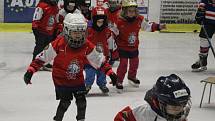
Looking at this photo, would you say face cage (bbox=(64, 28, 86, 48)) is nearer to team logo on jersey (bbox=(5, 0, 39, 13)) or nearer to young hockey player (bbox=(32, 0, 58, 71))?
young hockey player (bbox=(32, 0, 58, 71))

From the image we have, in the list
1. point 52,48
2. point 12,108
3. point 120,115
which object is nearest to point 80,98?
point 52,48

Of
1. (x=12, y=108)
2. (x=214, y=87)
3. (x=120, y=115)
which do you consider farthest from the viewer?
(x=214, y=87)

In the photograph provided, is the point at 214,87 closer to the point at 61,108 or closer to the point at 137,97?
the point at 137,97

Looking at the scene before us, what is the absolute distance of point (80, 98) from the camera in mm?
4727

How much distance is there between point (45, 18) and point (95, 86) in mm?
1595

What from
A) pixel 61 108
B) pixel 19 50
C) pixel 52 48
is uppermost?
pixel 52 48

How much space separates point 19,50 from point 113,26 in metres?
3.41

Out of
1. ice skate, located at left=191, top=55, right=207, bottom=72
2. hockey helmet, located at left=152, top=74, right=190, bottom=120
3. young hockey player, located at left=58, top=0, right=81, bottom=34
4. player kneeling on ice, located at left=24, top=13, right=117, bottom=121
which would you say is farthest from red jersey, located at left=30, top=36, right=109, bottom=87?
ice skate, located at left=191, top=55, right=207, bottom=72

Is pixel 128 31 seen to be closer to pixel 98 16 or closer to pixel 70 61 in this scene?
pixel 98 16

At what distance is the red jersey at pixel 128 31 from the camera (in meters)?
6.88

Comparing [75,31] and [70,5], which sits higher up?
[75,31]

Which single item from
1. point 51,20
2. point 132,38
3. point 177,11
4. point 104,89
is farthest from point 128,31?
point 177,11

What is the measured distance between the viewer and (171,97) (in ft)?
8.43

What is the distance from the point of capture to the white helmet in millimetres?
4410
